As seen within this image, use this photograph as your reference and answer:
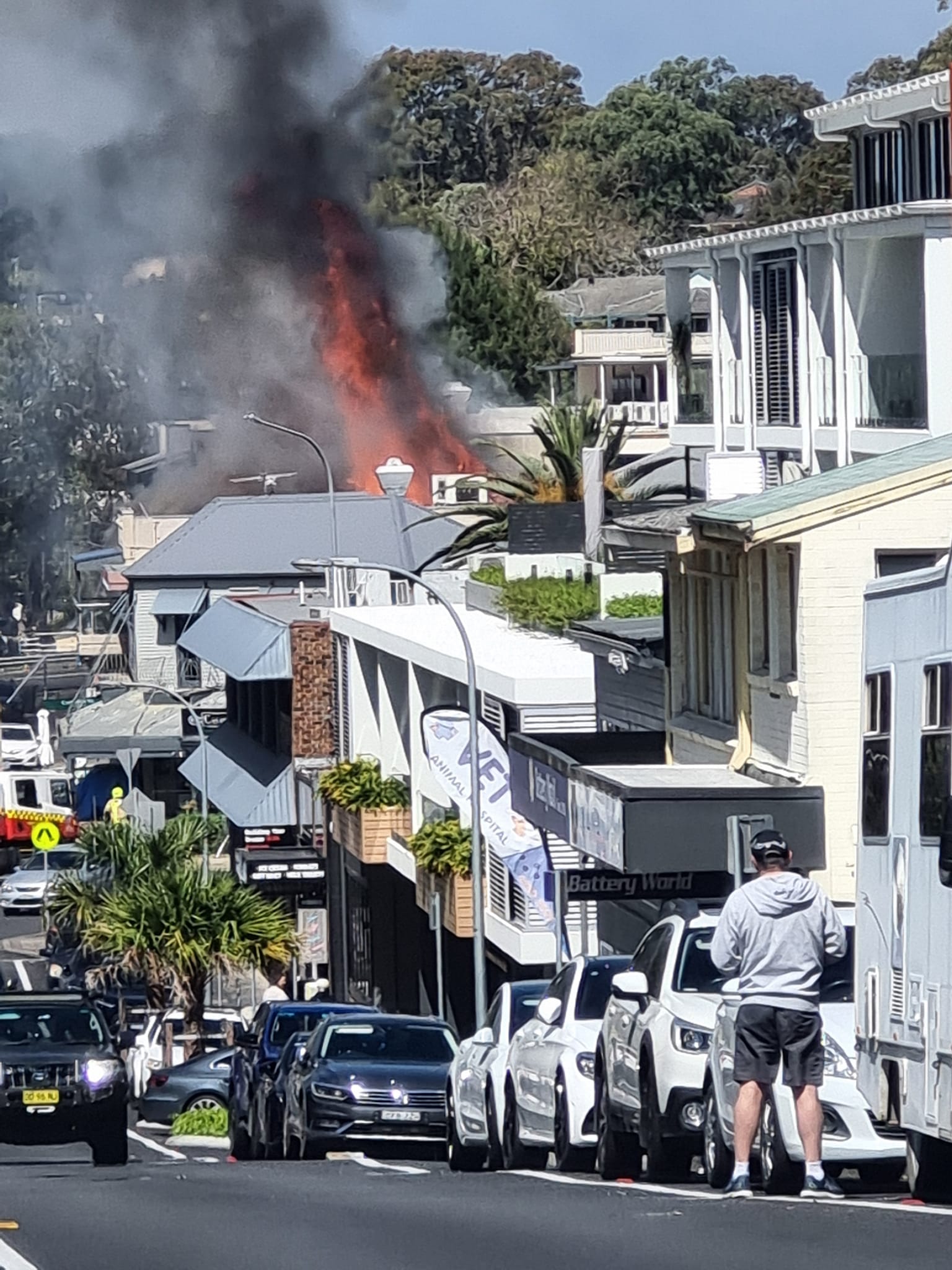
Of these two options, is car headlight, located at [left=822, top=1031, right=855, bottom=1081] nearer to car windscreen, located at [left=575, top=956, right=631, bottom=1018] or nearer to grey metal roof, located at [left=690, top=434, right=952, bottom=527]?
car windscreen, located at [left=575, top=956, right=631, bottom=1018]

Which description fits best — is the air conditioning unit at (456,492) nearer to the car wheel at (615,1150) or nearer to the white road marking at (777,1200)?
the car wheel at (615,1150)

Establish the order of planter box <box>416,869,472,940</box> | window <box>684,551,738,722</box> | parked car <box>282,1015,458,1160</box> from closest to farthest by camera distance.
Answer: parked car <box>282,1015,458,1160</box> < window <box>684,551,738,722</box> < planter box <box>416,869,472,940</box>

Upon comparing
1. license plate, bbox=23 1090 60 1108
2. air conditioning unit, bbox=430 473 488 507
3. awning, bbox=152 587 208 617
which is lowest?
license plate, bbox=23 1090 60 1108

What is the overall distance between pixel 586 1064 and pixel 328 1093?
5472 millimetres

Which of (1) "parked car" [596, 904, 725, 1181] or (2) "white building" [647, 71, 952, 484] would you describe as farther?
(2) "white building" [647, 71, 952, 484]

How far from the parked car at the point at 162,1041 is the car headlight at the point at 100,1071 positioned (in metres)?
13.9

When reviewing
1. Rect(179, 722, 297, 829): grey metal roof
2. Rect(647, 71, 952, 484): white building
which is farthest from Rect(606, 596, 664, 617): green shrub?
Rect(179, 722, 297, 829): grey metal roof

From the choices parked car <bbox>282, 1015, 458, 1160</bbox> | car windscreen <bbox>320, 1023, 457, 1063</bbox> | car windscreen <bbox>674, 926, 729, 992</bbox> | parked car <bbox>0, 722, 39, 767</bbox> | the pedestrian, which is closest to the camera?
car windscreen <bbox>674, 926, 729, 992</bbox>

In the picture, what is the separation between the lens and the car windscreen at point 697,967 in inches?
586

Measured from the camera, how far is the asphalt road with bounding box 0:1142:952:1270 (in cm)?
1002

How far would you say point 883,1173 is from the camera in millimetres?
14016

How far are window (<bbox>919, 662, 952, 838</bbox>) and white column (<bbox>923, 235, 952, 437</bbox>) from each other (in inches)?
811

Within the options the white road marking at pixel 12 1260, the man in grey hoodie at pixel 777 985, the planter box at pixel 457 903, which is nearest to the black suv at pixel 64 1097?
the planter box at pixel 457 903

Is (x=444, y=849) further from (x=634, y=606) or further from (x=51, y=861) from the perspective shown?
(x=51, y=861)
